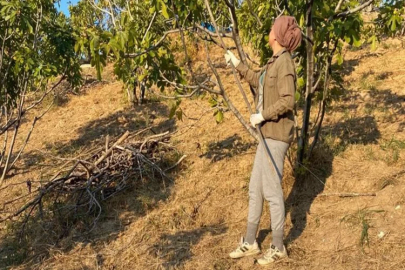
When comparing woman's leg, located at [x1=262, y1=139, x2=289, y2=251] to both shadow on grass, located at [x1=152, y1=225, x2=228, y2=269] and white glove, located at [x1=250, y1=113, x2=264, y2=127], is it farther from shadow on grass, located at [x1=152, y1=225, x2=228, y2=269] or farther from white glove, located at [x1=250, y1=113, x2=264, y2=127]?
shadow on grass, located at [x1=152, y1=225, x2=228, y2=269]

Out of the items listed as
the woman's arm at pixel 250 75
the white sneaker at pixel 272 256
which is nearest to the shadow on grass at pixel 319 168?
the white sneaker at pixel 272 256

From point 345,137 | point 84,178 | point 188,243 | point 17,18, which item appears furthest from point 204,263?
point 17,18

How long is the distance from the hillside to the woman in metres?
0.20

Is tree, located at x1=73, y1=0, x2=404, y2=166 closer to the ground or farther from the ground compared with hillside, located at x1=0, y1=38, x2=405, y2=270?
farther from the ground

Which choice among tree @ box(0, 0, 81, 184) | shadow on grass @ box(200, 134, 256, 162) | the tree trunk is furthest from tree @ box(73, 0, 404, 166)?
tree @ box(0, 0, 81, 184)

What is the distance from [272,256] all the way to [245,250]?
0.79ft

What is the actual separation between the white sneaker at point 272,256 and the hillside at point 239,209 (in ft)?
0.20

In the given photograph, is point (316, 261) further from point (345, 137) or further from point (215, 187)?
point (345, 137)

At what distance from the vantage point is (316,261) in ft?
10.3

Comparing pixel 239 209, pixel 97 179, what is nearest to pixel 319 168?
pixel 239 209

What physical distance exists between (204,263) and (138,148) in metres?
2.57

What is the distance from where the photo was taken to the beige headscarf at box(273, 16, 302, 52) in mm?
2785

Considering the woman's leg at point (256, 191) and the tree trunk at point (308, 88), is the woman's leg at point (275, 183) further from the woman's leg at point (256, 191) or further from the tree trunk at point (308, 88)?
the tree trunk at point (308, 88)

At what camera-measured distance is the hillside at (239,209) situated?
329 centimetres
